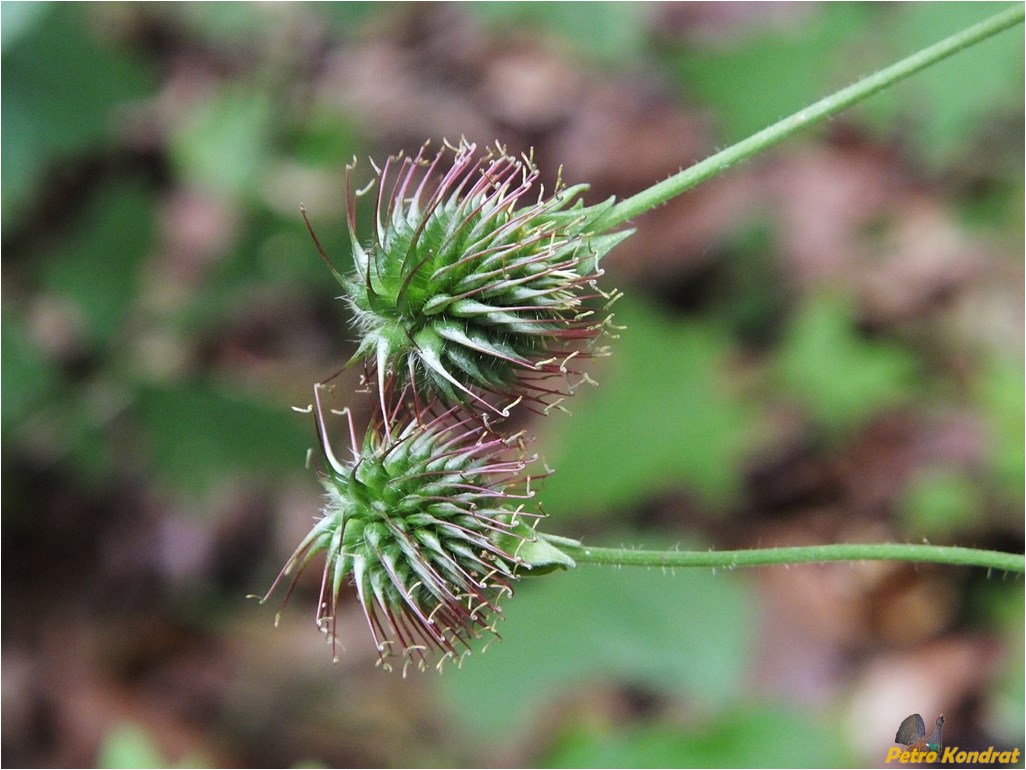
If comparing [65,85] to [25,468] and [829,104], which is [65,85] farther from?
[829,104]

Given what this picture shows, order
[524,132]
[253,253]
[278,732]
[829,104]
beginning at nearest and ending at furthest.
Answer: [829,104] < [253,253] < [278,732] < [524,132]

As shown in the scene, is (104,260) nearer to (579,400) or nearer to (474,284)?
(579,400)

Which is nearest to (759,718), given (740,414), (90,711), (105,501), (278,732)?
(740,414)

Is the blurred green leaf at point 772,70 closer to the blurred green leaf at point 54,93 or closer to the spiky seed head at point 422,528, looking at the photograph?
the blurred green leaf at point 54,93

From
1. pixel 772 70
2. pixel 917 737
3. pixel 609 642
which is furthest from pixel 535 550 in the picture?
pixel 772 70

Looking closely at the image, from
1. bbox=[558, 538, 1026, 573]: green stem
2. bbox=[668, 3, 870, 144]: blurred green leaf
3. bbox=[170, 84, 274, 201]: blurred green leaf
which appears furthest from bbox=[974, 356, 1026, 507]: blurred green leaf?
bbox=[170, 84, 274, 201]: blurred green leaf

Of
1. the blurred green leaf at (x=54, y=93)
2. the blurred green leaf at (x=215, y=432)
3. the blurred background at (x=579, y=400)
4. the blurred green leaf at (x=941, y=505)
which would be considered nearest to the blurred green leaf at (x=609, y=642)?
the blurred background at (x=579, y=400)
